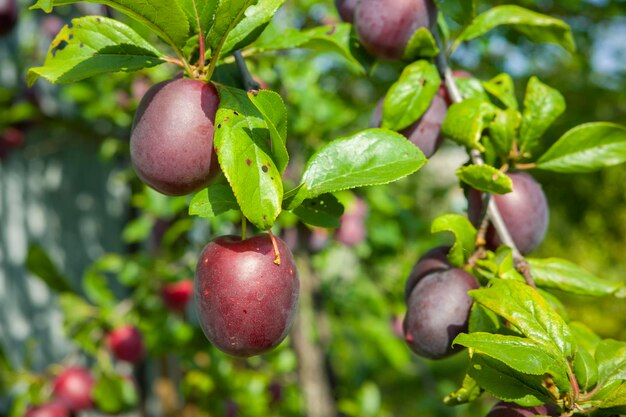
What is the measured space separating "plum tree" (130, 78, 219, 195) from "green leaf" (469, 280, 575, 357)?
314 millimetres

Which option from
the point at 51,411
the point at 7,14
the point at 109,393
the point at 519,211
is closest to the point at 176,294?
the point at 109,393

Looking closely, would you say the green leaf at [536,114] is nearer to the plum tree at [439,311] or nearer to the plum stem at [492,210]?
the plum stem at [492,210]

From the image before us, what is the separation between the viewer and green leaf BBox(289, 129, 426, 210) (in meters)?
0.67

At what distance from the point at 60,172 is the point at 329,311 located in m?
1.54

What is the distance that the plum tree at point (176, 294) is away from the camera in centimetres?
195

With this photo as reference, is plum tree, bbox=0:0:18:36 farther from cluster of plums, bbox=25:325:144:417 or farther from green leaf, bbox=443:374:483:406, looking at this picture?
green leaf, bbox=443:374:483:406

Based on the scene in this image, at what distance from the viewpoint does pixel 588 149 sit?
85 centimetres

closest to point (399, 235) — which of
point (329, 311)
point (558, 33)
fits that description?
point (329, 311)

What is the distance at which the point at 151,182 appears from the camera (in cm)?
69

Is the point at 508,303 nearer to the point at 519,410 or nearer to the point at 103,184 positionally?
the point at 519,410

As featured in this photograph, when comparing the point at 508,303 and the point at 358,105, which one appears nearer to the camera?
the point at 508,303

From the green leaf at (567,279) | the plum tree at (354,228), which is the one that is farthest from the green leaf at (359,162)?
the plum tree at (354,228)

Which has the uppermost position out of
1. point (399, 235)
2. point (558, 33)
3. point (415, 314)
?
point (558, 33)

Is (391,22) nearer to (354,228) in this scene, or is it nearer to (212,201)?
(212,201)
